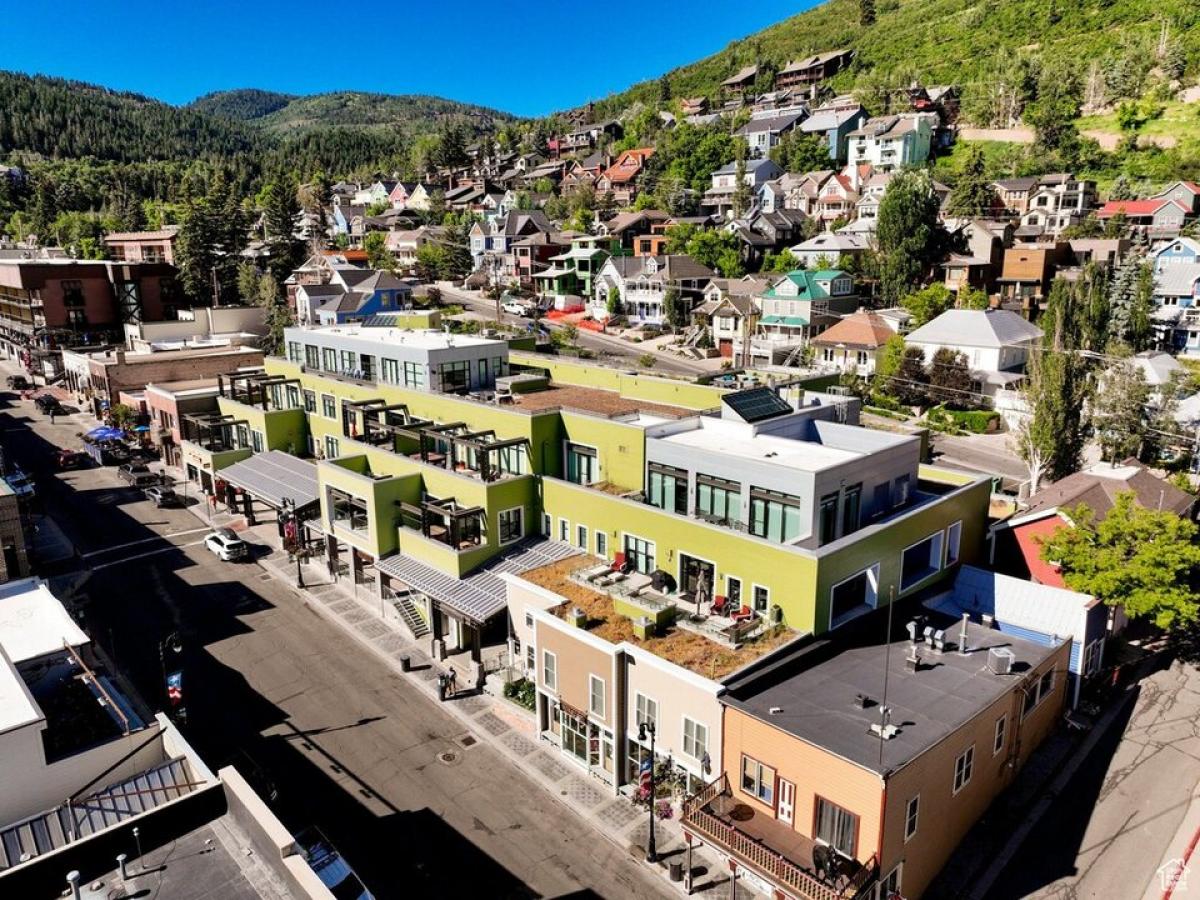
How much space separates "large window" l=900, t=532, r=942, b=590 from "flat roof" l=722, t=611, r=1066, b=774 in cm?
253

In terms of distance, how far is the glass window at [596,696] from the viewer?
2428 centimetres

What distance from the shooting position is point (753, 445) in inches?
1212

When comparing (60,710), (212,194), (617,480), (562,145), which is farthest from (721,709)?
(562,145)

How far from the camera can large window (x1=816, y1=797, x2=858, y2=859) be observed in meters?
18.4

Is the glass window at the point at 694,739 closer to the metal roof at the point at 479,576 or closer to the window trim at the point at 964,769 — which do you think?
the window trim at the point at 964,769

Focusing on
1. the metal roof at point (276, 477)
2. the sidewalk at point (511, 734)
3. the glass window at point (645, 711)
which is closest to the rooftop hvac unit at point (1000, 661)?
the sidewalk at point (511, 734)

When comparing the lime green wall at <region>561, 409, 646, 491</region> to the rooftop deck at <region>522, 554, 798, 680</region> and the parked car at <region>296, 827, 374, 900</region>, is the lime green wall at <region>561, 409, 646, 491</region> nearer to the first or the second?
the rooftop deck at <region>522, 554, 798, 680</region>

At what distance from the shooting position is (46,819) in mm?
15695

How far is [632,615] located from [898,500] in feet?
40.6

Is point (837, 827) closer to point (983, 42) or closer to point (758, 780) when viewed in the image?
point (758, 780)

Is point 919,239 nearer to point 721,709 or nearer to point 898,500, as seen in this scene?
point 898,500

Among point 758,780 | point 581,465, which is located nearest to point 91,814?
point 758,780

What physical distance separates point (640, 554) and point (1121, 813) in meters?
16.9

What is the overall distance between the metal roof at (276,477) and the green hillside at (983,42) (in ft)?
430
